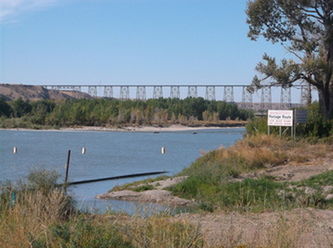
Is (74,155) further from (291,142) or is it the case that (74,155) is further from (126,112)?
(126,112)

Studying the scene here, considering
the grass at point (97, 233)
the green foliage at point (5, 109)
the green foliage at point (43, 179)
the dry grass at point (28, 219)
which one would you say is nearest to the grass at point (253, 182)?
the grass at point (97, 233)

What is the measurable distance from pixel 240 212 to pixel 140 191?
10980mm

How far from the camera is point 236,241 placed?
9.07 m

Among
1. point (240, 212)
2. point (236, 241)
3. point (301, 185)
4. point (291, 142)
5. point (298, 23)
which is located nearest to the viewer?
point (236, 241)

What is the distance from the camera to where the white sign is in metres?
36.6

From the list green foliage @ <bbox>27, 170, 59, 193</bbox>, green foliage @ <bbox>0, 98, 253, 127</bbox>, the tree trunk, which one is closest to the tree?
the tree trunk

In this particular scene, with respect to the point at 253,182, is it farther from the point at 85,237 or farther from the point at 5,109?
the point at 5,109

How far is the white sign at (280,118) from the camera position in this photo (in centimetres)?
3662

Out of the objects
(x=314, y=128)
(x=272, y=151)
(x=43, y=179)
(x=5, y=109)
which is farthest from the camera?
(x=5, y=109)

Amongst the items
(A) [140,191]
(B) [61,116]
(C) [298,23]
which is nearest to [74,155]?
(C) [298,23]

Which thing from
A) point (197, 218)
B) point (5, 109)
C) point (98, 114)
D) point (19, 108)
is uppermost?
point (19, 108)

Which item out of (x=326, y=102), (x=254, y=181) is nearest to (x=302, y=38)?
(x=326, y=102)

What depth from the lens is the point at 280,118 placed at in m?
37.0

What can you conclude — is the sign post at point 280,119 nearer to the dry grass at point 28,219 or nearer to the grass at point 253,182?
the grass at point 253,182
